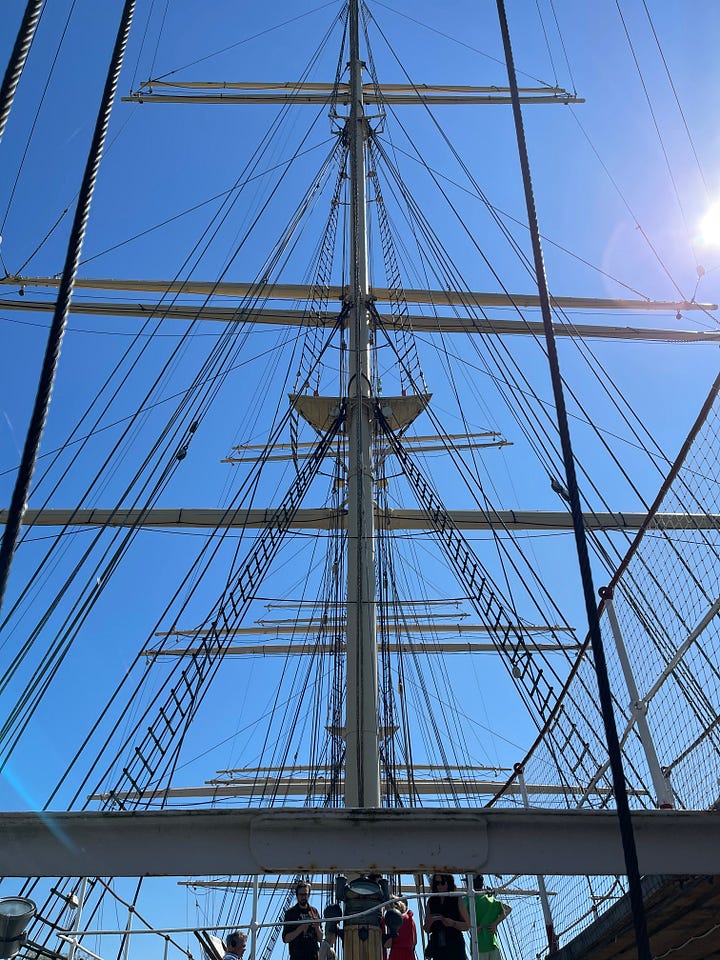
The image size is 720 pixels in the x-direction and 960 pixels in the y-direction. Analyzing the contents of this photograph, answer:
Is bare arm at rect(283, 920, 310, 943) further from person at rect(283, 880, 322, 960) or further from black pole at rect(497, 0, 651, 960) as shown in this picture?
black pole at rect(497, 0, 651, 960)

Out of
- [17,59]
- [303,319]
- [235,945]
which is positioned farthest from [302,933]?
[303,319]

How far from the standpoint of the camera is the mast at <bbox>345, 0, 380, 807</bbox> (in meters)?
8.41

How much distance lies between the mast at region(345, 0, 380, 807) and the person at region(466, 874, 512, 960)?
2.05 m

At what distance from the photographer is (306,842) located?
468cm

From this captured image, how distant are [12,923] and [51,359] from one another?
310cm

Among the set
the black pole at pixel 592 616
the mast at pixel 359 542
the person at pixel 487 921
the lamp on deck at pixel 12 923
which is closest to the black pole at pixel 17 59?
the black pole at pixel 592 616

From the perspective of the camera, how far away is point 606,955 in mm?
5465

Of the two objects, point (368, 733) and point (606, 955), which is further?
point (368, 733)

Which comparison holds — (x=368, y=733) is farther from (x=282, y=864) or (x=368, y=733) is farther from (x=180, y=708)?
(x=282, y=864)

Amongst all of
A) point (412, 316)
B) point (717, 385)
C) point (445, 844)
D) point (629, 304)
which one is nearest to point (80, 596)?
point (445, 844)

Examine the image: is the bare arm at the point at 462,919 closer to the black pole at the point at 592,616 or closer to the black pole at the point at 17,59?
the black pole at the point at 592,616

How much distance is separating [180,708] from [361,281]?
25.0ft

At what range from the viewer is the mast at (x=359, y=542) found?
8.41 metres

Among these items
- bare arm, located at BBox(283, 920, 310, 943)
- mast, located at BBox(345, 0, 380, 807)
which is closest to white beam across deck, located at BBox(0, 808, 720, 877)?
bare arm, located at BBox(283, 920, 310, 943)
